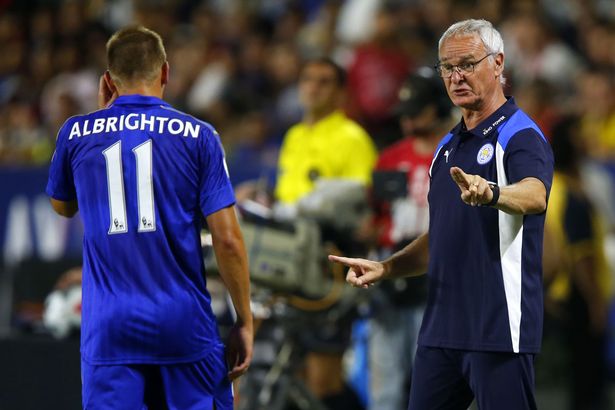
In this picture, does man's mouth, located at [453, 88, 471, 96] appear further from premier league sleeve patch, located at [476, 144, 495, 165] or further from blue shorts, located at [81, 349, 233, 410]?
blue shorts, located at [81, 349, 233, 410]

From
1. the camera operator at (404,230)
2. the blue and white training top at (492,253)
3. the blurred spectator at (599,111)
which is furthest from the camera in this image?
the blurred spectator at (599,111)

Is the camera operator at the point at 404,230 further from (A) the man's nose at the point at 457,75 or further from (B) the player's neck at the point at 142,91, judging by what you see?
(B) the player's neck at the point at 142,91

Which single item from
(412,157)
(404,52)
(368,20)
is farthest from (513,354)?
(368,20)

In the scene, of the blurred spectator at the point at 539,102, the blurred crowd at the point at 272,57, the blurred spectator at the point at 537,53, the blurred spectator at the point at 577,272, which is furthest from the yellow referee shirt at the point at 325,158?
the blurred spectator at the point at 537,53

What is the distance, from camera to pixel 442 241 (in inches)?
173

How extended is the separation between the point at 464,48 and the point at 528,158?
53cm

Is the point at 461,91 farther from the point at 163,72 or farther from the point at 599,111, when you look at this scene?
the point at 599,111

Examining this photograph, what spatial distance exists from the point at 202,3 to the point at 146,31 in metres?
9.74

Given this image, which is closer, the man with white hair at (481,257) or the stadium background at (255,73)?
the man with white hair at (481,257)

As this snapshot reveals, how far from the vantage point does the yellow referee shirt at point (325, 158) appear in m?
7.51

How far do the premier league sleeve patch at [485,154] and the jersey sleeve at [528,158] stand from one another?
0.07m

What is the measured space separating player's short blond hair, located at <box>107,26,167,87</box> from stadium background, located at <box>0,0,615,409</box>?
119 inches

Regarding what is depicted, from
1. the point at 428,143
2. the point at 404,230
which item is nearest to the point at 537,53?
the point at 428,143

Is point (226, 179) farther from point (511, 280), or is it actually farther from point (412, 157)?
point (412, 157)
